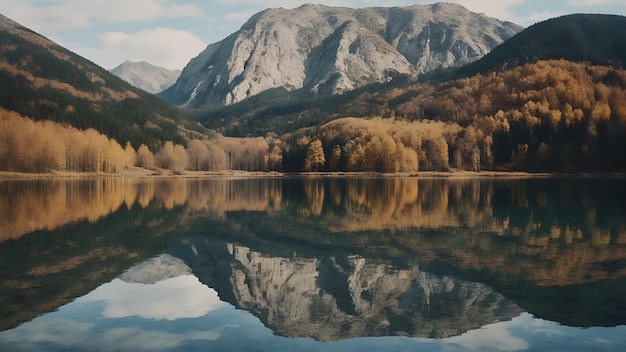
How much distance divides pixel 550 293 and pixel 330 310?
1037 cm

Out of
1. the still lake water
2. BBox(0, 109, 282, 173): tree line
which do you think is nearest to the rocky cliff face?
the still lake water

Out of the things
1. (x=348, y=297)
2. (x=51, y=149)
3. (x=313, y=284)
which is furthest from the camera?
(x=51, y=149)

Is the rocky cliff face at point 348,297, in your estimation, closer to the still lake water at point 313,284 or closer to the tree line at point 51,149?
the still lake water at point 313,284

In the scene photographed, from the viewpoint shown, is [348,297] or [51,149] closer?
[348,297]

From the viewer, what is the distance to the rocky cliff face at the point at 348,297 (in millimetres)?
19391

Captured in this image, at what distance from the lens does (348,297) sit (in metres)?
23.5

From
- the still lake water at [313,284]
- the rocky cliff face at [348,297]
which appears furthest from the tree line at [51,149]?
the rocky cliff face at [348,297]

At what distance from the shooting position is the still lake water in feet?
59.1

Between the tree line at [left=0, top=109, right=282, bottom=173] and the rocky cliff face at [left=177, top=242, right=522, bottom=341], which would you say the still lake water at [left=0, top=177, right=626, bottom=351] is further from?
the tree line at [left=0, top=109, right=282, bottom=173]

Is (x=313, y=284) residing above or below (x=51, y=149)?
below

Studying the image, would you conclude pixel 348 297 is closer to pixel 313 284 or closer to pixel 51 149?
pixel 313 284

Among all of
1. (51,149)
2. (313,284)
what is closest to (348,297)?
(313,284)

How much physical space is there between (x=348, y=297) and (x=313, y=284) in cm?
275

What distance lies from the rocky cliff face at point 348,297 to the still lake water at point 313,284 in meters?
0.10
